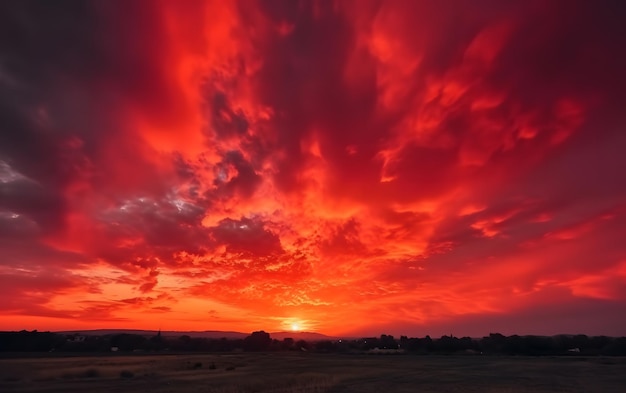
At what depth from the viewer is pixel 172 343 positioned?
157 metres

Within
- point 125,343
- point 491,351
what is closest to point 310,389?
point 491,351

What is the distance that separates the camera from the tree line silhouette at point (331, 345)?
127938 millimetres

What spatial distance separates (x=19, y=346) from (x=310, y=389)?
4842 inches

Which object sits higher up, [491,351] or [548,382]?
[491,351]

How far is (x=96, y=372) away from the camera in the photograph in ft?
204

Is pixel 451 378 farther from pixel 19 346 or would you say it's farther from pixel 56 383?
pixel 19 346

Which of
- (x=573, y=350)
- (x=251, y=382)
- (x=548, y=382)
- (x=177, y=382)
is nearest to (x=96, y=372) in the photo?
(x=177, y=382)

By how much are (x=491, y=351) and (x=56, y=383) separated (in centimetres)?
12883

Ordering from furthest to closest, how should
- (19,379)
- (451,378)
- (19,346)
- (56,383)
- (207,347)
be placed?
1. (207,347)
2. (19,346)
3. (451,378)
4. (19,379)
5. (56,383)

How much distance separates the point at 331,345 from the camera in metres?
161

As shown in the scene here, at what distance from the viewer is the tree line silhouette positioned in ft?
420

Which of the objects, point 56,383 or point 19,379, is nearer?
point 56,383

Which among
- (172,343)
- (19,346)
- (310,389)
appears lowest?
(310,389)

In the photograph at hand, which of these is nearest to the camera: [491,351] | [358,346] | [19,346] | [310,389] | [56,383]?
[310,389]
